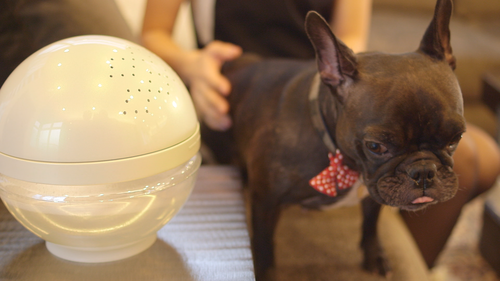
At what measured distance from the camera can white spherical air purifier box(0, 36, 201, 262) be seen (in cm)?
41

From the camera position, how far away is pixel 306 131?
0.72 m

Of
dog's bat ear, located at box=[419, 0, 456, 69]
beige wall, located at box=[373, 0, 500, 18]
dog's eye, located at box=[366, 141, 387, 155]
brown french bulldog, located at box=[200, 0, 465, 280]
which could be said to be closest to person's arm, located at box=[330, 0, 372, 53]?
brown french bulldog, located at box=[200, 0, 465, 280]

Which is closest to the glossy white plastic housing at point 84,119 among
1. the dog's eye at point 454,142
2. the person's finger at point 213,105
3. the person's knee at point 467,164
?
the dog's eye at point 454,142

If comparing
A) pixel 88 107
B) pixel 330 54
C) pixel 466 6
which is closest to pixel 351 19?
pixel 330 54

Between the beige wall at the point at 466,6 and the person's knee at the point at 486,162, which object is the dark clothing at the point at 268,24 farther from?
the beige wall at the point at 466,6

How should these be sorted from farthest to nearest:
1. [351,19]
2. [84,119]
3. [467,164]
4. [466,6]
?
[466,6] < [351,19] < [467,164] < [84,119]

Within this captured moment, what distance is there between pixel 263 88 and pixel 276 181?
251 mm

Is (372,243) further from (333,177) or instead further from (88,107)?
(88,107)

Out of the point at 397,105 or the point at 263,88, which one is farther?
the point at 263,88

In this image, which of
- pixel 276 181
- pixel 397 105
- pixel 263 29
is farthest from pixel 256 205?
pixel 263 29

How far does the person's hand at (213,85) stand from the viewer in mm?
985

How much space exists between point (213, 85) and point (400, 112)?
21.5 inches

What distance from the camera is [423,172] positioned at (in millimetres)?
558

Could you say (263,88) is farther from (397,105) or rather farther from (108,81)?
(108,81)
